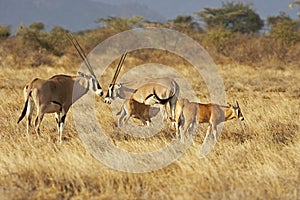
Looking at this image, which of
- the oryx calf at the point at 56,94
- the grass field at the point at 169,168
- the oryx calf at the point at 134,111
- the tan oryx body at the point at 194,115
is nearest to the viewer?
the grass field at the point at 169,168

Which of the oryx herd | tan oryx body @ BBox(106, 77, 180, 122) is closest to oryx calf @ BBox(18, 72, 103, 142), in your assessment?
the oryx herd

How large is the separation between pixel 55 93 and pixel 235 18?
2138 inches

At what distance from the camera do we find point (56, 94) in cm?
850

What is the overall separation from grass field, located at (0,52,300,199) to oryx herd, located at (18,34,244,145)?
0.99ft

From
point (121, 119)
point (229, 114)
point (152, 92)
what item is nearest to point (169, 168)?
point (229, 114)

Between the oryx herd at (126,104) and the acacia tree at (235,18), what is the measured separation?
4859 centimetres

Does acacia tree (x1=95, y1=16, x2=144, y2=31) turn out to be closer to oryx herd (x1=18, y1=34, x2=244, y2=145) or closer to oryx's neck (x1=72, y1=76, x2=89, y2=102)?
oryx herd (x1=18, y1=34, x2=244, y2=145)

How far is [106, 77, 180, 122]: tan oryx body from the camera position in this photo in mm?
10438

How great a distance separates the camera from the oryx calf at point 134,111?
33.2 ft

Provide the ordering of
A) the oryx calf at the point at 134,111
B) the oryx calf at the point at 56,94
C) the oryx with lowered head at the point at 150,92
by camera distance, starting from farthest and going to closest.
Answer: the oryx with lowered head at the point at 150,92 < the oryx calf at the point at 134,111 < the oryx calf at the point at 56,94

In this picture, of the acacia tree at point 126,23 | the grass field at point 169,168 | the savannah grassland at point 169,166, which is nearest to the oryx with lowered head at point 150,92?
the savannah grassland at point 169,166

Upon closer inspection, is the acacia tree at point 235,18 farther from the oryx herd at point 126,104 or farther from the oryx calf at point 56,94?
the oryx calf at point 56,94

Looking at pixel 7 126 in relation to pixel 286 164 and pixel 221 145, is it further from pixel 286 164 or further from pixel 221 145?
pixel 286 164

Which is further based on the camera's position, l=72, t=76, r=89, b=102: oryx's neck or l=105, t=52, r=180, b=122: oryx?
l=105, t=52, r=180, b=122: oryx
